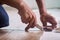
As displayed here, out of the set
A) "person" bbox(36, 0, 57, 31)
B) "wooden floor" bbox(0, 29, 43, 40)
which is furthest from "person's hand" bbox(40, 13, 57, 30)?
"wooden floor" bbox(0, 29, 43, 40)

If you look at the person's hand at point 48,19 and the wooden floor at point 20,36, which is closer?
the wooden floor at point 20,36

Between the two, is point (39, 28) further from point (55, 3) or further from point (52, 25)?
point (55, 3)

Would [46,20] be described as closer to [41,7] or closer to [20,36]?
[41,7]

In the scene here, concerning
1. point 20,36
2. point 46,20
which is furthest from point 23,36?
point 46,20

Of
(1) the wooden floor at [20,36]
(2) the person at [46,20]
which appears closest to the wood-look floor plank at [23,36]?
(1) the wooden floor at [20,36]

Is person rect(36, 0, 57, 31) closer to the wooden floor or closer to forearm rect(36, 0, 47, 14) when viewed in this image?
forearm rect(36, 0, 47, 14)

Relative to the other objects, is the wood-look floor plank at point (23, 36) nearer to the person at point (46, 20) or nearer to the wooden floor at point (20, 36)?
the wooden floor at point (20, 36)

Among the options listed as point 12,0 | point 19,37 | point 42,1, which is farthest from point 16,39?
point 42,1

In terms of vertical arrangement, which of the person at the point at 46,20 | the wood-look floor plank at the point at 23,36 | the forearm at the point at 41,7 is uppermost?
the forearm at the point at 41,7

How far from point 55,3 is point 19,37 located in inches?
83.2

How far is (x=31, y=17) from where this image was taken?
3.20 feet

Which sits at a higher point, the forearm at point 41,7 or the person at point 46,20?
the forearm at point 41,7

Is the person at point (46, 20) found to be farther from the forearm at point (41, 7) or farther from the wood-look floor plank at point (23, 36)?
the wood-look floor plank at point (23, 36)

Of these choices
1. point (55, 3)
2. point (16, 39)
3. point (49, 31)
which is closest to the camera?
point (16, 39)
